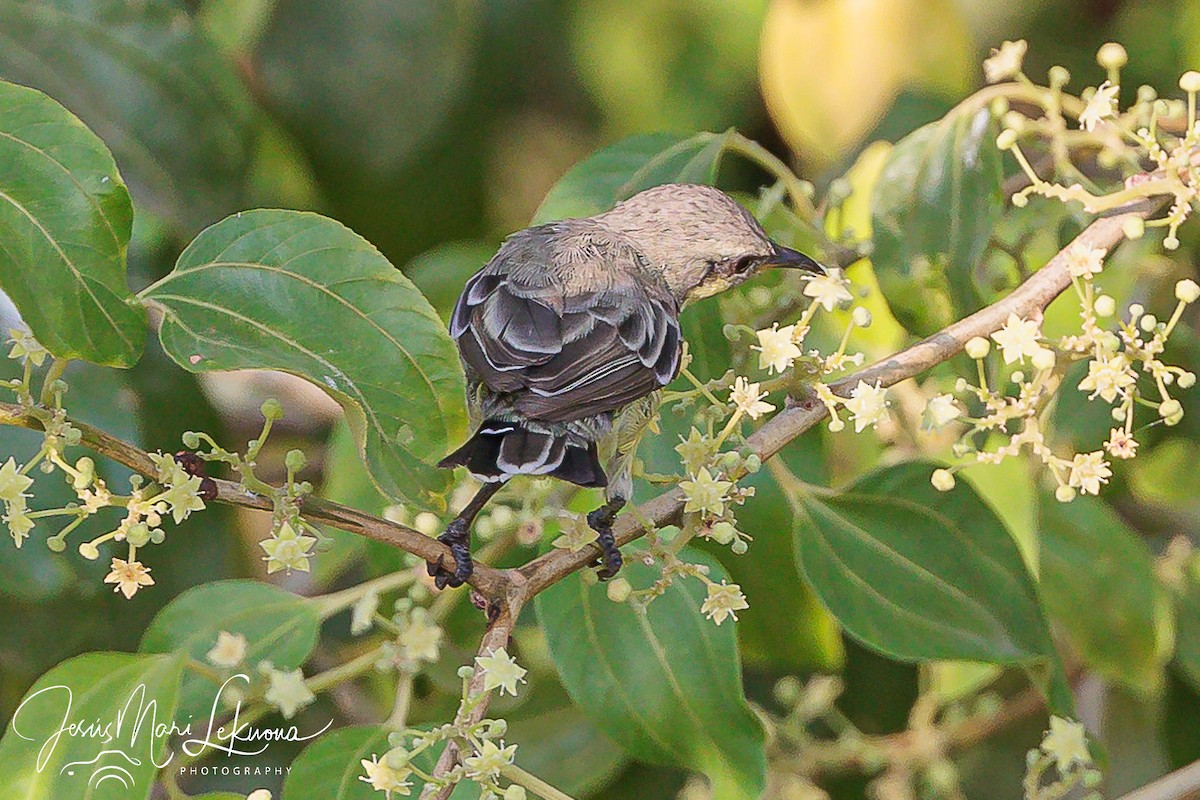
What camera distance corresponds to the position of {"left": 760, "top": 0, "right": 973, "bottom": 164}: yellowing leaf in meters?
2.91

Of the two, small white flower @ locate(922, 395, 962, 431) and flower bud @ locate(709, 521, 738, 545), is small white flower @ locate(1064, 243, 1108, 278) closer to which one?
small white flower @ locate(922, 395, 962, 431)

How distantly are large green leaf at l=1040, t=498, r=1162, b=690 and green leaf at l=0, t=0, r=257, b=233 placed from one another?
1.78 meters

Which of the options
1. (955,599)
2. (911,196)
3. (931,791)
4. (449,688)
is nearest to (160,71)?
(449,688)

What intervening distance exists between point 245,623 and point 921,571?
39.7 inches

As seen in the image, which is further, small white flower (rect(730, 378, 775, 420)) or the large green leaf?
the large green leaf

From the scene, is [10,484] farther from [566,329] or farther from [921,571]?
[921,571]

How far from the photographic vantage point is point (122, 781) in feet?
4.66

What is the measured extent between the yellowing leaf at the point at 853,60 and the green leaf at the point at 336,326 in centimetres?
178

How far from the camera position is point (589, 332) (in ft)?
6.05

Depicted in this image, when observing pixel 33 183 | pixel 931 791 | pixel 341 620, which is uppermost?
pixel 33 183

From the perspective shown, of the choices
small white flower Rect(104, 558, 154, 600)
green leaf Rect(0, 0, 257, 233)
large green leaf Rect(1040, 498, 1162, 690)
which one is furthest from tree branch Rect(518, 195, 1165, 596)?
green leaf Rect(0, 0, 257, 233)

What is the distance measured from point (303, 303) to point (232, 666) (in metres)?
0.59

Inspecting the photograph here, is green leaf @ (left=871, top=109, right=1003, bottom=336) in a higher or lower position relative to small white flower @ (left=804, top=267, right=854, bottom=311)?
lower

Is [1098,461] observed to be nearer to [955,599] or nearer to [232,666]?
[955,599]
